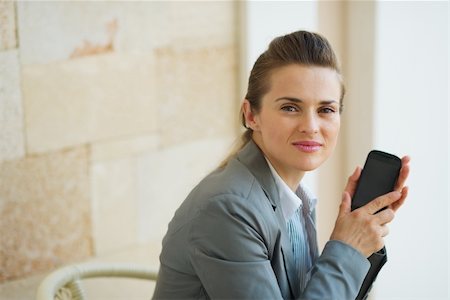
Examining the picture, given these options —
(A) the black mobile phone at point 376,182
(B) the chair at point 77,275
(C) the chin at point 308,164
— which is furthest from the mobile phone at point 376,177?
(B) the chair at point 77,275

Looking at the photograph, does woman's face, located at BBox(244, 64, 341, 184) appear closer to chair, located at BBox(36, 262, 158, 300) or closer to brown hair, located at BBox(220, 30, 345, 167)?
brown hair, located at BBox(220, 30, 345, 167)

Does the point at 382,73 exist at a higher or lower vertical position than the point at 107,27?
lower

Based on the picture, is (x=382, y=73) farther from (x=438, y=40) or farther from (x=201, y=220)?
(x=201, y=220)

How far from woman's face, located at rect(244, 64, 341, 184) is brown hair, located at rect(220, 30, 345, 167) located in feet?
0.04

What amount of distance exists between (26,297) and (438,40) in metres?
1.43

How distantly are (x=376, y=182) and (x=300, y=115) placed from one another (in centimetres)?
22

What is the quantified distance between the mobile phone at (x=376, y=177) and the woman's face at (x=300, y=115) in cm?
9

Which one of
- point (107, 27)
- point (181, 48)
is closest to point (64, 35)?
point (107, 27)

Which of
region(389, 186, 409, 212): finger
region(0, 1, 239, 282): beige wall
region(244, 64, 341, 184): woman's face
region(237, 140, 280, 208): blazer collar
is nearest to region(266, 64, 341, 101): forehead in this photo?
region(244, 64, 341, 184): woman's face

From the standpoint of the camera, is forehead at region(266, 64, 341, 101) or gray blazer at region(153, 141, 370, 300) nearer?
gray blazer at region(153, 141, 370, 300)

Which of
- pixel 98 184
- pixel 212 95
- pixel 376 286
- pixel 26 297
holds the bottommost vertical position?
pixel 376 286

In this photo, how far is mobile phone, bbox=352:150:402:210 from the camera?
65.6 inches

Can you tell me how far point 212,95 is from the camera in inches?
100

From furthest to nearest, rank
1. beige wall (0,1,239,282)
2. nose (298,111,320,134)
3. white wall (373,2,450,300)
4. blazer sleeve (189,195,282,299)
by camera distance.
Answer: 1. white wall (373,2,450,300)
2. beige wall (0,1,239,282)
3. nose (298,111,320,134)
4. blazer sleeve (189,195,282,299)
